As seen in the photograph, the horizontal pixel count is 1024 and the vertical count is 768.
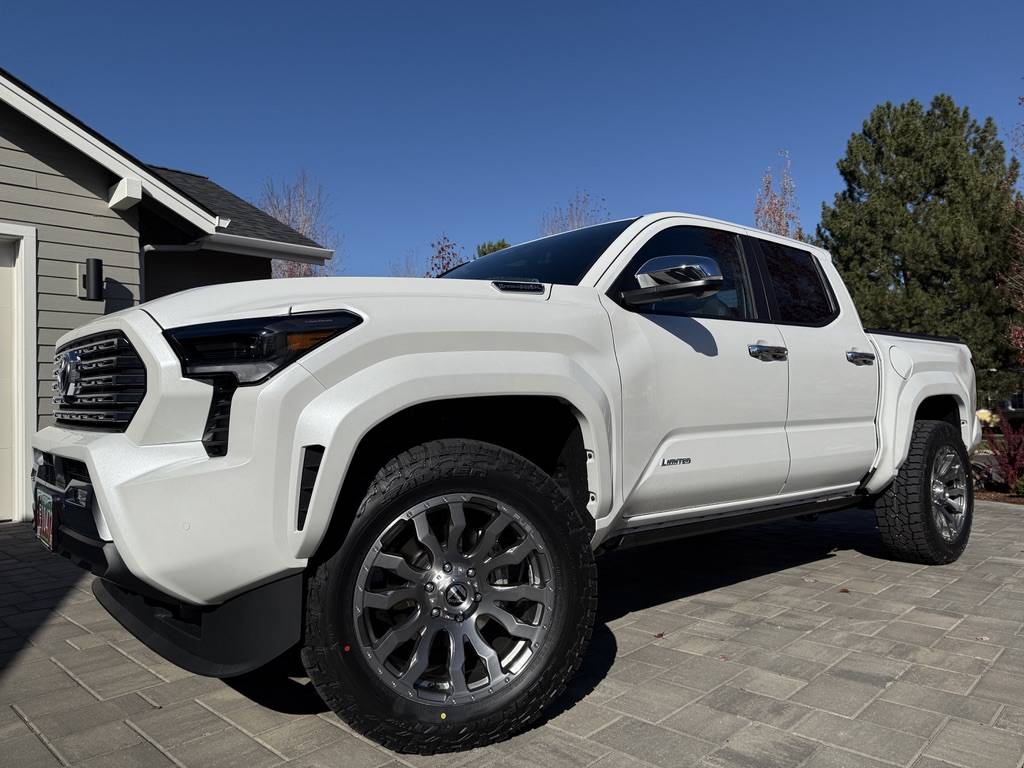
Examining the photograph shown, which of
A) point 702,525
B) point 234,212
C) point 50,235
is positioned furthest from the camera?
point 234,212

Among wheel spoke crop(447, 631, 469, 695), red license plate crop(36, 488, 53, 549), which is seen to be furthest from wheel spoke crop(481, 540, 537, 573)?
red license plate crop(36, 488, 53, 549)

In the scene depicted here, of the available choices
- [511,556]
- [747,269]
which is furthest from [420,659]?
[747,269]

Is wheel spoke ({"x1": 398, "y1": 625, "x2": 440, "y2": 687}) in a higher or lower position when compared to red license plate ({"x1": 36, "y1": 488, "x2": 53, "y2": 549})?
lower

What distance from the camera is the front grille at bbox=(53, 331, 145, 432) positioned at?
7.61 feet

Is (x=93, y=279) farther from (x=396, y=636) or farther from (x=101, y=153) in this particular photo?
(x=396, y=636)

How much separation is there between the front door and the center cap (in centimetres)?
86

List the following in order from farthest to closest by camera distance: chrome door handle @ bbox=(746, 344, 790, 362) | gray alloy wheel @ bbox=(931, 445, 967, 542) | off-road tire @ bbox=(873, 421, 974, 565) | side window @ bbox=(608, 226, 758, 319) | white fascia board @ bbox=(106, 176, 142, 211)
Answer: white fascia board @ bbox=(106, 176, 142, 211) → gray alloy wheel @ bbox=(931, 445, 967, 542) → off-road tire @ bbox=(873, 421, 974, 565) → chrome door handle @ bbox=(746, 344, 790, 362) → side window @ bbox=(608, 226, 758, 319)

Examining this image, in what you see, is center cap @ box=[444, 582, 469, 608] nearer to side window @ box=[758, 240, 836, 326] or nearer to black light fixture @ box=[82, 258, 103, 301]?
side window @ box=[758, 240, 836, 326]

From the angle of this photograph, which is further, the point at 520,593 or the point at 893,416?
the point at 893,416

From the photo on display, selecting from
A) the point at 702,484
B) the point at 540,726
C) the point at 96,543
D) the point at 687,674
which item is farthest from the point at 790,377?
the point at 96,543

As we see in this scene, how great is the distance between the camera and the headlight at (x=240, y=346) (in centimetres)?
217

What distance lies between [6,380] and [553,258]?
605cm

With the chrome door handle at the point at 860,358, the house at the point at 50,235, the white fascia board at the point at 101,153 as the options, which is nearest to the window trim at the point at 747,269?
the chrome door handle at the point at 860,358

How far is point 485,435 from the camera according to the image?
2973 millimetres
